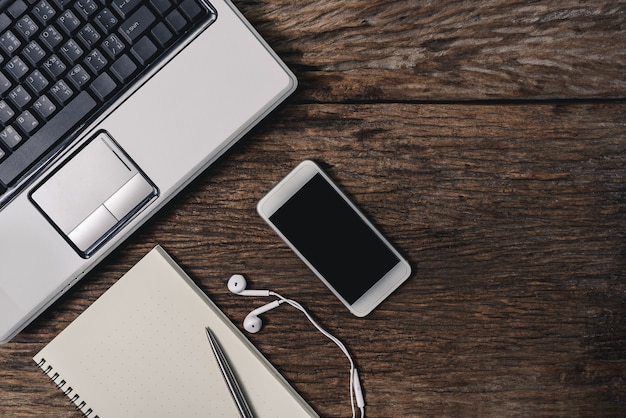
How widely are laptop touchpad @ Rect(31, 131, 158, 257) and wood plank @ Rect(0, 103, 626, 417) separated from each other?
0.08 m

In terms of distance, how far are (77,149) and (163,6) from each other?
0.51 ft

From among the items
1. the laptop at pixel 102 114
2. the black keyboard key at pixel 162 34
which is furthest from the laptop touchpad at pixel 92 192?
the black keyboard key at pixel 162 34

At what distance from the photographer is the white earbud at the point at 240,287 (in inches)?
25.6

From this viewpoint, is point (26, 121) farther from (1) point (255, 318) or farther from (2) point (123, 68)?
(1) point (255, 318)

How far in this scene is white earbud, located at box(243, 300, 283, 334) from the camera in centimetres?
65

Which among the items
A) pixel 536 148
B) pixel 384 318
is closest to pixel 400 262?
→ pixel 384 318

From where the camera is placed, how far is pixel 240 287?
65 centimetres

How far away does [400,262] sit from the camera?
0.64 meters

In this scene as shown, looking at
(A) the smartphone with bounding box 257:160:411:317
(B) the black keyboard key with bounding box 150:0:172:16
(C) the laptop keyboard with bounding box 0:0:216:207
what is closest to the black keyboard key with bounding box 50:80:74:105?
(C) the laptop keyboard with bounding box 0:0:216:207

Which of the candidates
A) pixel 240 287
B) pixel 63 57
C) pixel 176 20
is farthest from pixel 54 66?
pixel 240 287

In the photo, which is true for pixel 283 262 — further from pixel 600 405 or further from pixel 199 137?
pixel 600 405

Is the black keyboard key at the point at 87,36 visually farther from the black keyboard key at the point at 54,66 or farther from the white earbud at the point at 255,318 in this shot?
→ the white earbud at the point at 255,318

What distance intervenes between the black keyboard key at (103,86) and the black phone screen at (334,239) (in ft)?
0.66

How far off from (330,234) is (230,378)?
184 mm
